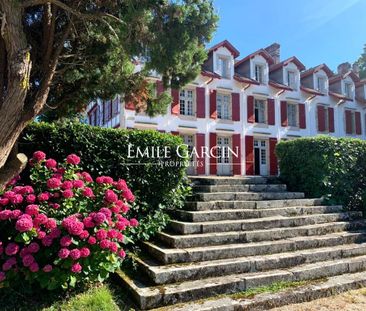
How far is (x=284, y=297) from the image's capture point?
4445 millimetres

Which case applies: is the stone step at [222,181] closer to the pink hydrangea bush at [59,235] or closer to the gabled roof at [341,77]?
the pink hydrangea bush at [59,235]

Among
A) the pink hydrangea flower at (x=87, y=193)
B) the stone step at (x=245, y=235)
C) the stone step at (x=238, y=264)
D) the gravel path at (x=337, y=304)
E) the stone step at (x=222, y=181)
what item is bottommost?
the gravel path at (x=337, y=304)

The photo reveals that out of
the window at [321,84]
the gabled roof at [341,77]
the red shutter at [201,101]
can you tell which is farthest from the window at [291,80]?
the red shutter at [201,101]

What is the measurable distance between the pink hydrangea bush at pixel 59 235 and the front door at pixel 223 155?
1469 cm

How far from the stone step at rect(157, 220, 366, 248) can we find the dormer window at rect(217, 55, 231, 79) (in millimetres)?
14794

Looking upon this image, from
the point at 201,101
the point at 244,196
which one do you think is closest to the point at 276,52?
the point at 201,101

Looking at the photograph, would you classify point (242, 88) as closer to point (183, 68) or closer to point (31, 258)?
point (183, 68)

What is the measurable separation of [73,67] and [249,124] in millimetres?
15449

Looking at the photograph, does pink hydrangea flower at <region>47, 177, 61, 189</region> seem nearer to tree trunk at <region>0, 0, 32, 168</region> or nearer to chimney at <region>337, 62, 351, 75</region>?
tree trunk at <region>0, 0, 32, 168</region>

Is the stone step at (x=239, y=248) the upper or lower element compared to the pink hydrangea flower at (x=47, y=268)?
lower

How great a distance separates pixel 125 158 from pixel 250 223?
2513 mm

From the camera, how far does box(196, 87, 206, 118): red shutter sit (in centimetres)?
1911

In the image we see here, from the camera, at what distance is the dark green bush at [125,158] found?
5.77m

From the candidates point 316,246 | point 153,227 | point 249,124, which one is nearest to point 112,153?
point 153,227
